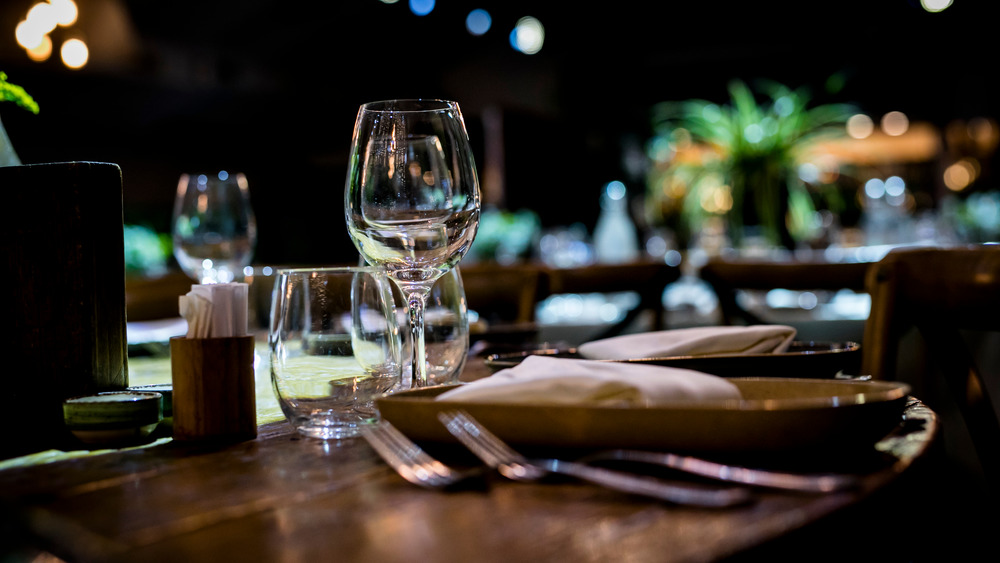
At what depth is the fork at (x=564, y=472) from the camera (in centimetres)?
35

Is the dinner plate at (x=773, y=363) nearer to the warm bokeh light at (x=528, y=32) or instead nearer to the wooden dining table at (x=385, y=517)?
the wooden dining table at (x=385, y=517)

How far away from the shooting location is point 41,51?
4.83m

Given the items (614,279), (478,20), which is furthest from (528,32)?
(614,279)

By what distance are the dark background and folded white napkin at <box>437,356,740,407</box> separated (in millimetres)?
4860

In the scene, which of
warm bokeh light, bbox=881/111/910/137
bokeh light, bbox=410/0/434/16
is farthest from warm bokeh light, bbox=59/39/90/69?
warm bokeh light, bbox=881/111/910/137

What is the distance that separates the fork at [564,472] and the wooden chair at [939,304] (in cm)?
74

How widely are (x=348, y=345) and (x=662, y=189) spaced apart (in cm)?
436

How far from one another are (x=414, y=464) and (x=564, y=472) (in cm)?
8

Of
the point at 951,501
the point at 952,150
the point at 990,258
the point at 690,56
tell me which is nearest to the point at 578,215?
the point at 690,56

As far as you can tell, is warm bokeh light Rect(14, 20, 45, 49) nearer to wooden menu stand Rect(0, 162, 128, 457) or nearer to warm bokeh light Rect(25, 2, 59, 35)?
warm bokeh light Rect(25, 2, 59, 35)

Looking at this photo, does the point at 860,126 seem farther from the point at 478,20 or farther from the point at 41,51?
the point at 41,51

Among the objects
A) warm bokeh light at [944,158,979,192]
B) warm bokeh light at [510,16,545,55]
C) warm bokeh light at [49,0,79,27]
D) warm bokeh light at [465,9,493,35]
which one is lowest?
warm bokeh light at [944,158,979,192]

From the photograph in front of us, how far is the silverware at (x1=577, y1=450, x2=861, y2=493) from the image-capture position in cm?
36

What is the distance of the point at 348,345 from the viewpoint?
0.59 m
